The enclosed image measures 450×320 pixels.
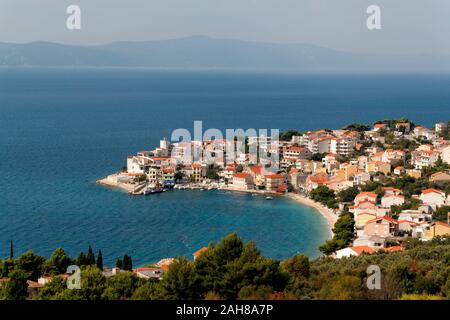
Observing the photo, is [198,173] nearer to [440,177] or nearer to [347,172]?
[347,172]

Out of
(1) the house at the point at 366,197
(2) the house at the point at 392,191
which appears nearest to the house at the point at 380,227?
(1) the house at the point at 366,197

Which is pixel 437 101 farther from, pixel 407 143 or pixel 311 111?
pixel 407 143

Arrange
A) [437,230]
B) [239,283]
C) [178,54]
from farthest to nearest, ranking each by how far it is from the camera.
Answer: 1. [178,54]
2. [437,230]
3. [239,283]

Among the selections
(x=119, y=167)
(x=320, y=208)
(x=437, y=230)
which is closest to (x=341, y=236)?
(x=437, y=230)

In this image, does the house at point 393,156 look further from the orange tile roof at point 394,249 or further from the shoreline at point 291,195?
the orange tile roof at point 394,249

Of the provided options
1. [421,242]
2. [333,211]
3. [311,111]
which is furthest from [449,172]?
[311,111]
